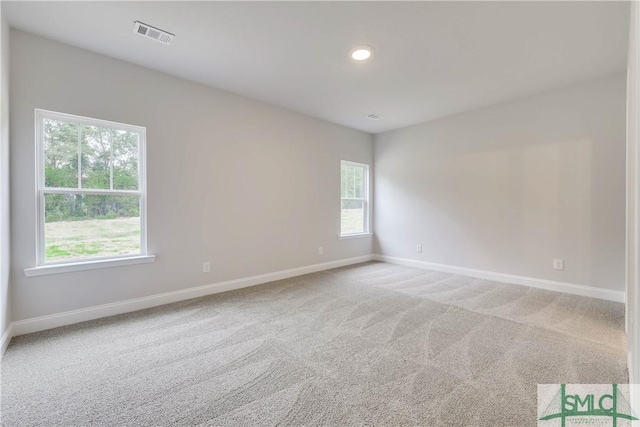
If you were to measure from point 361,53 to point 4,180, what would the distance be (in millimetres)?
3278

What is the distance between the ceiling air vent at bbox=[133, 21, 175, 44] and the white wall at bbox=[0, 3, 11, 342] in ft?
3.07

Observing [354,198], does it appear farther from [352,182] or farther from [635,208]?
[635,208]

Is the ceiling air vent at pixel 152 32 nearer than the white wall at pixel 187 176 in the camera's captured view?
Yes

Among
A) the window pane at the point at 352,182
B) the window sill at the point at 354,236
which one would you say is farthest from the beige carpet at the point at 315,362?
the window pane at the point at 352,182

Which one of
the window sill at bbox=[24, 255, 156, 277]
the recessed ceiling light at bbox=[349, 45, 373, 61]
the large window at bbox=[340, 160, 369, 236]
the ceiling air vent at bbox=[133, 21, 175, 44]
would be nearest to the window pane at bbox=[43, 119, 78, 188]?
the window sill at bbox=[24, 255, 156, 277]

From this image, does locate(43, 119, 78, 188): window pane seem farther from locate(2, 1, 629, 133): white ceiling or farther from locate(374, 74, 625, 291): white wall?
locate(374, 74, 625, 291): white wall

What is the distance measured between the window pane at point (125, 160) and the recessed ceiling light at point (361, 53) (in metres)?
2.50

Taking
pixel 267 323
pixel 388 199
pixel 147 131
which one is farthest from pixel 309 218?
pixel 147 131

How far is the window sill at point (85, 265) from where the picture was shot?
8.34 feet

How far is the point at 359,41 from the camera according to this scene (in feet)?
8.50

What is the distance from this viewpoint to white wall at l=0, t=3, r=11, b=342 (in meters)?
2.20

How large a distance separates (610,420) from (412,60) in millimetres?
3110

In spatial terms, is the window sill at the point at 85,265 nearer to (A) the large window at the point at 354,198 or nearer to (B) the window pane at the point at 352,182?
(A) the large window at the point at 354,198

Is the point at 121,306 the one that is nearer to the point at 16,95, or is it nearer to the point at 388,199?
the point at 16,95
